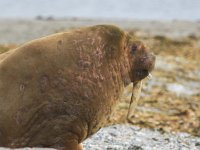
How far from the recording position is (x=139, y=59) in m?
5.94

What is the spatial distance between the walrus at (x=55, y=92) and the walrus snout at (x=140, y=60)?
0.39 metres

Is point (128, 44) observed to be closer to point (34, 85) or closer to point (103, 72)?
point (103, 72)

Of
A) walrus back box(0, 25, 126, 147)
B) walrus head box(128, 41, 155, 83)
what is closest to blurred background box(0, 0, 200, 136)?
walrus back box(0, 25, 126, 147)

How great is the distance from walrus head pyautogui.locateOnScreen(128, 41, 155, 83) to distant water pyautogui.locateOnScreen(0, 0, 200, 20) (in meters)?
36.0

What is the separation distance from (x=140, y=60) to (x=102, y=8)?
4319 cm

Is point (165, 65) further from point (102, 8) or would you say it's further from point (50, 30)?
point (102, 8)

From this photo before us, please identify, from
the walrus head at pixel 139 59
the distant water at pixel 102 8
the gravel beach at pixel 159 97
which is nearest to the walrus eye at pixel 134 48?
the walrus head at pixel 139 59

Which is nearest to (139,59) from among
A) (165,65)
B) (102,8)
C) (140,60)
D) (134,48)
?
(140,60)

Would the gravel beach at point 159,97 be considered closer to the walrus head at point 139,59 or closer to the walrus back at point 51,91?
the walrus head at point 139,59

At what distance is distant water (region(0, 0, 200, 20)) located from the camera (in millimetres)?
43562

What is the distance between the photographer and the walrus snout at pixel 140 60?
592cm

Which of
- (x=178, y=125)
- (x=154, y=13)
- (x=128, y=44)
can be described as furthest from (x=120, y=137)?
(x=154, y=13)

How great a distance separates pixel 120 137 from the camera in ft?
28.6

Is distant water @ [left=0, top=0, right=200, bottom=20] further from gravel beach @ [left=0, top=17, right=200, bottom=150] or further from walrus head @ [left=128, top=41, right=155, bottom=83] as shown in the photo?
walrus head @ [left=128, top=41, right=155, bottom=83]
